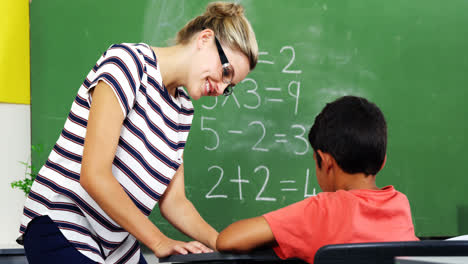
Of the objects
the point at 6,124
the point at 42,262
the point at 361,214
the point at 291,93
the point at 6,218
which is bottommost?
the point at 6,218

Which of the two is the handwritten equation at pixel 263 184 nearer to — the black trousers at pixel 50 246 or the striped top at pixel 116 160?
the striped top at pixel 116 160

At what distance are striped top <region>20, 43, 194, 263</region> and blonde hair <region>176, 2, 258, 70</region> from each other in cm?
15

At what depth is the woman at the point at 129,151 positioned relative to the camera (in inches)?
30.6

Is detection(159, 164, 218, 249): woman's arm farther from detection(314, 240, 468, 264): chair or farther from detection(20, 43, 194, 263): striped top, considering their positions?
detection(314, 240, 468, 264): chair

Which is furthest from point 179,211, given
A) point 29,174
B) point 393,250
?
point 29,174

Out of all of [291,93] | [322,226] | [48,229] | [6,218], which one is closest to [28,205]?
[48,229]

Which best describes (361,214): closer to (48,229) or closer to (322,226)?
(322,226)

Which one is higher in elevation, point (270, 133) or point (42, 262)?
point (270, 133)

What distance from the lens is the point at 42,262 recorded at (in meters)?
0.84

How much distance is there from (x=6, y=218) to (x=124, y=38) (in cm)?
94

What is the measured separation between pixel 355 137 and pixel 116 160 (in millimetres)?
476

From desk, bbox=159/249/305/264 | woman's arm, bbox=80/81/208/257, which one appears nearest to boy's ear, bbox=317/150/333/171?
desk, bbox=159/249/305/264

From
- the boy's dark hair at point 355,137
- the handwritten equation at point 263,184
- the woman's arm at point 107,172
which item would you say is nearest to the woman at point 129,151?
the woman's arm at point 107,172

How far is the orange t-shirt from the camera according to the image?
0.80m
